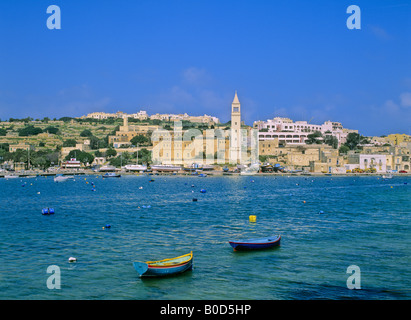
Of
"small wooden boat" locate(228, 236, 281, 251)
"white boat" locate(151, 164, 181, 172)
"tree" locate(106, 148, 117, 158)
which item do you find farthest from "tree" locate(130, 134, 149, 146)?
"small wooden boat" locate(228, 236, 281, 251)

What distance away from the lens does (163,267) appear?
1470 cm

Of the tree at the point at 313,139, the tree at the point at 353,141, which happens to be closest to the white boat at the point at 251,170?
the tree at the point at 313,139

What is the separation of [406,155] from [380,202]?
64315 mm

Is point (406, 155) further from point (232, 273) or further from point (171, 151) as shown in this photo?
point (232, 273)

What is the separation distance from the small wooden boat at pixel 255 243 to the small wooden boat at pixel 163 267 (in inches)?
137

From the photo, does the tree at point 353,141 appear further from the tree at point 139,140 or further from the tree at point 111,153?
the tree at point 111,153

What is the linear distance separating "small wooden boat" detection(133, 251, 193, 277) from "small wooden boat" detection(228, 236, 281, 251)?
3491 millimetres

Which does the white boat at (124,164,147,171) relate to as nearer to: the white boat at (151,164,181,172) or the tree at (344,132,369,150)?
the white boat at (151,164,181,172)

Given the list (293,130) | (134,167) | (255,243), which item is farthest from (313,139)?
(255,243)

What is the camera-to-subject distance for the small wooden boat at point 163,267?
572 inches

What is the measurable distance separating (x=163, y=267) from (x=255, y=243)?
17.5 feet

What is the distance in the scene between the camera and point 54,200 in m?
41.5

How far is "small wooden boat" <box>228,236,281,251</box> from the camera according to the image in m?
18.4
